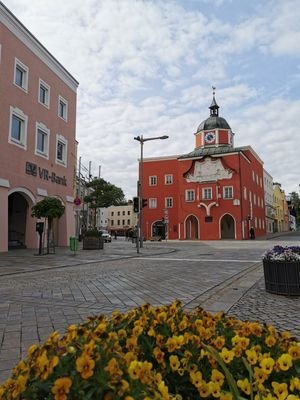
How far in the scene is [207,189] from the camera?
49.3m

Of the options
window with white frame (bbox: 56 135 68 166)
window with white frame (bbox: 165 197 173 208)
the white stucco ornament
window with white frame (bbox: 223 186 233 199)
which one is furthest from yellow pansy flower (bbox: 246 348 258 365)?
window with white frame (bbox: 165 197 173 208)

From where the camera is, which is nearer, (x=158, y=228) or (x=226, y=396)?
(x=226, y=396)

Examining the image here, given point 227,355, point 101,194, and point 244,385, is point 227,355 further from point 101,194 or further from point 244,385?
point 101,194

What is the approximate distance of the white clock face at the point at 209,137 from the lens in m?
53.5

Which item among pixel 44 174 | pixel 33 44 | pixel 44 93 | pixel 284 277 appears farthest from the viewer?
pixel 44 93

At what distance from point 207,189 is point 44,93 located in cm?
2935

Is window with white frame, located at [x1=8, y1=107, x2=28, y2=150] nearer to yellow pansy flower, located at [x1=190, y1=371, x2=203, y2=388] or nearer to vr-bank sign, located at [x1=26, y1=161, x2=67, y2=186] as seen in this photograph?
vr-bank sign, located at [x1=26, y1=161, x2=67, y2=186]

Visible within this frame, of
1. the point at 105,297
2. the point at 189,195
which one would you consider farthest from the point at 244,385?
the point at 189,195

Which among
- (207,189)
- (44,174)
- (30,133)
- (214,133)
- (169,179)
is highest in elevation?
(214,133)

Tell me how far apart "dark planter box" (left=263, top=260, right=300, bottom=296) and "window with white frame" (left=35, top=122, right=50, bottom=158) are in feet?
61.1

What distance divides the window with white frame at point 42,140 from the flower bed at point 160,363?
2214 cm

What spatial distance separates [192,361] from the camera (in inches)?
72.0

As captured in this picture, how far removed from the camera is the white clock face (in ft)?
175

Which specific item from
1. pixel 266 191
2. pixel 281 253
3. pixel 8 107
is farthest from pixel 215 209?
pixel 281 253
